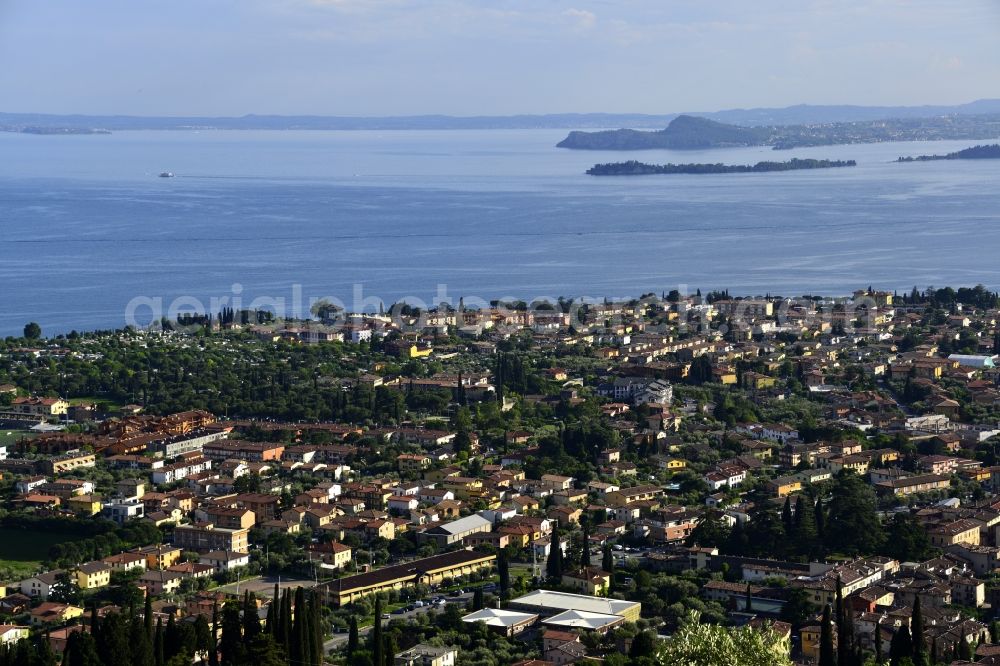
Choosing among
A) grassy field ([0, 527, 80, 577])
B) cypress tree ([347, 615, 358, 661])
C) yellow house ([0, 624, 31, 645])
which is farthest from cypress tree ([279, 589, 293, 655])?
grassy field ([0, 527, 80, 577])

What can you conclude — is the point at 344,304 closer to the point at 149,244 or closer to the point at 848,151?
the point at 149,244

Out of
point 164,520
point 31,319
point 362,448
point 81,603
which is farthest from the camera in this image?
point 31,319

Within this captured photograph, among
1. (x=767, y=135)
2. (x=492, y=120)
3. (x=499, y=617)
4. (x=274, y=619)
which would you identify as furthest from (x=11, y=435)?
(x=492, y=120)

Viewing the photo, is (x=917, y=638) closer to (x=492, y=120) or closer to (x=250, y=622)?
(x=250, y=622)

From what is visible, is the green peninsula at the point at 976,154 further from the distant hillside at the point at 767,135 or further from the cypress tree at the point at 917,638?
the cypress tree at the point at 917,638

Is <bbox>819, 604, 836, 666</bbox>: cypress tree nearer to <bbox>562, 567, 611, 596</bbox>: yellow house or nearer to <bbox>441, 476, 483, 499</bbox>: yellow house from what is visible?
<bbox>562, 567, 611, 596</bbox>: yellow house

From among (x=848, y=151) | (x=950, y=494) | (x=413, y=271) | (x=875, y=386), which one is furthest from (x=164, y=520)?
(x=848, y=151)
